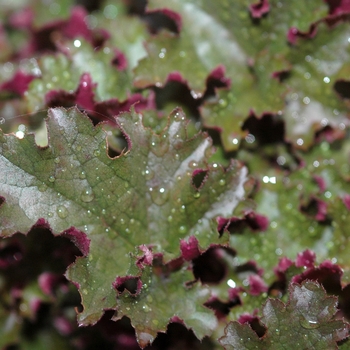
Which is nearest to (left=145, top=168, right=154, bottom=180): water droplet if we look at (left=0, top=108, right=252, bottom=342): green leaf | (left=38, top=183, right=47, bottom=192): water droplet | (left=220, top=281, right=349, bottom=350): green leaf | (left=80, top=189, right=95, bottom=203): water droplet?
(left=0, top=108, right=252, bottom=342): green leaf

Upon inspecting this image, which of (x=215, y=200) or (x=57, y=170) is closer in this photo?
(x=57, y=170)

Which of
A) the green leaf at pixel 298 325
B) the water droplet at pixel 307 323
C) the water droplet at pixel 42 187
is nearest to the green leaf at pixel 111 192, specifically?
the water droplet at pixel 42 187

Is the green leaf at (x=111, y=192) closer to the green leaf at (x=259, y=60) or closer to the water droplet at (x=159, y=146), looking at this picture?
the water droplet at (x=159, y=146)

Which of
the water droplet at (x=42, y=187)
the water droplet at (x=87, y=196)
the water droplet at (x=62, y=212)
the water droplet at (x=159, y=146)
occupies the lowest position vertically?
the water droplet at (x=62, y=212)

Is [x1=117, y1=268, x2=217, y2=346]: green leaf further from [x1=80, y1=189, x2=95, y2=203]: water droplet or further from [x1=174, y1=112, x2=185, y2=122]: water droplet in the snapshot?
[x1=174, y1=112, x2=185, y2=122]: water droplet

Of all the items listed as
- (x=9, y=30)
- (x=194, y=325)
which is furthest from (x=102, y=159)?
(x=9, y=30)

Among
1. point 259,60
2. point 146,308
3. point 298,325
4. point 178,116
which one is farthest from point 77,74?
point 298,325

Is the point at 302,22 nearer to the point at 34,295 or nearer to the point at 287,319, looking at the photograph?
the point at 287,319
